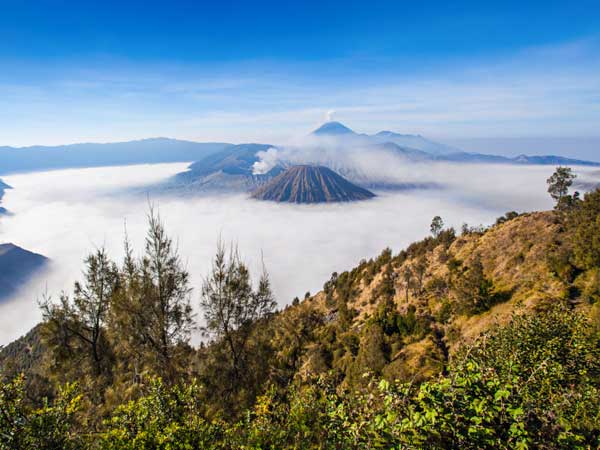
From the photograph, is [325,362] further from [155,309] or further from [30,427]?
[30,427]

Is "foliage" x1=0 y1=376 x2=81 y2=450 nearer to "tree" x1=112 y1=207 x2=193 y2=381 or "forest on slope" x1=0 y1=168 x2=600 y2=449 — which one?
"forest on slope" x1=0 y1=168 x2=600 y2=449

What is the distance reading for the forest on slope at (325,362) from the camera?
4.91 metres

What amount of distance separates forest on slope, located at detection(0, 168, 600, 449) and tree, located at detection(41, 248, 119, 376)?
0.29 feet

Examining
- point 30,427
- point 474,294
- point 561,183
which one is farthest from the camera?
point 561,183

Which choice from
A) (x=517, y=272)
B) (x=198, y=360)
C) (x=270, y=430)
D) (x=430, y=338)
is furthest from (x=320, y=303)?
(x=270, y=430)

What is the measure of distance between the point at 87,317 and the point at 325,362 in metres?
30.8

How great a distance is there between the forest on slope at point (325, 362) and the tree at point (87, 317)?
0.29ft

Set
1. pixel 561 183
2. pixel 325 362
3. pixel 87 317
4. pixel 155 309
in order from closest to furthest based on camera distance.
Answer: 1. pixel 155 309
2. pixel 87 317
3. pixel 325 362
4. pixel 561 183

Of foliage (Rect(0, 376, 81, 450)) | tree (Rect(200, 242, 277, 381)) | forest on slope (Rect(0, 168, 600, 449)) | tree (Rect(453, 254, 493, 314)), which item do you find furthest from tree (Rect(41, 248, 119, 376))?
tree (Rect(453, 254, 493, 314))

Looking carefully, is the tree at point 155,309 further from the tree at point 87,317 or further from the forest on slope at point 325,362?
the tree at point 87,317

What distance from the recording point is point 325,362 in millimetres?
40625

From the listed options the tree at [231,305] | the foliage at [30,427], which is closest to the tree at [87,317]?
the tree at [231,305]

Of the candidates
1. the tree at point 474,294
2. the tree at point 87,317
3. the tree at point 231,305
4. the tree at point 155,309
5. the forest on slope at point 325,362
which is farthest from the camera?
the tree at point 474,294

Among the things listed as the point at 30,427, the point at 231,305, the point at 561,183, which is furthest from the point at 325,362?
the point at 561,183
